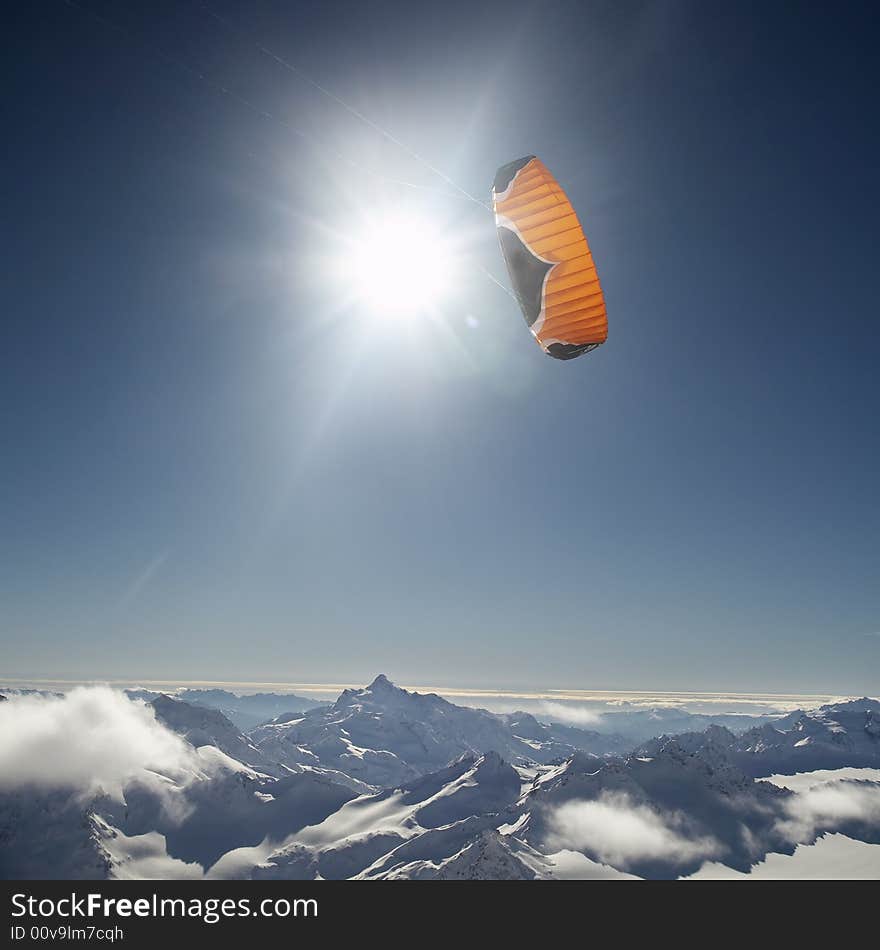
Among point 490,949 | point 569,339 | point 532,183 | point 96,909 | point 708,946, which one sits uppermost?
point 532,183

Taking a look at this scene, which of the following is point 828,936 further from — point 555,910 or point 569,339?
point 555,910

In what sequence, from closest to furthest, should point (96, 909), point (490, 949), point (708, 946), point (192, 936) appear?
point (96, 909) → point (192, 936) → point (708, 946) → point (490, 949)

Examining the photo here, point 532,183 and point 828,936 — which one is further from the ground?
point 532,183

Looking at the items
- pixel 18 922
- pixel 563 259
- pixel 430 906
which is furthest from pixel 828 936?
pixel 563 259

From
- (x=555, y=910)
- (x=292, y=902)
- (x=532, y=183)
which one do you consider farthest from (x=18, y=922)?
(x=555, y=910)

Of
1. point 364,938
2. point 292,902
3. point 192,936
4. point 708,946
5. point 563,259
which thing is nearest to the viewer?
point 563,259

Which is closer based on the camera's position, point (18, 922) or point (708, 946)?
point (18, 922)
